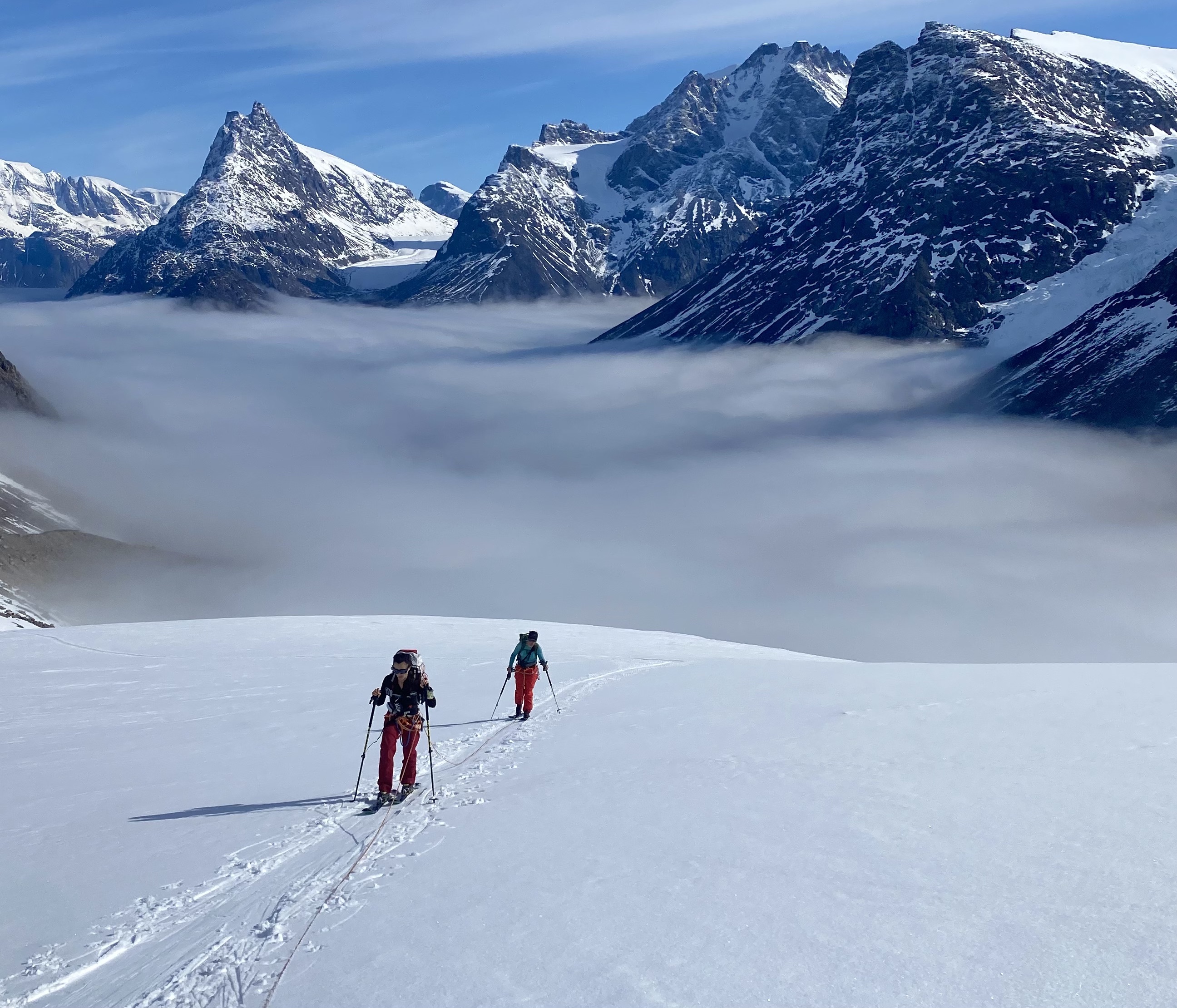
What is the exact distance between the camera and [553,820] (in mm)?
13852

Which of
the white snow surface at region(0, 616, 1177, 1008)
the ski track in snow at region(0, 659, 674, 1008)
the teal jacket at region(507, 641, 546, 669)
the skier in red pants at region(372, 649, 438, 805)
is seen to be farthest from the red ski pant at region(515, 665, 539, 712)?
the ski track in snow at region(0, 659, 674, 1008)

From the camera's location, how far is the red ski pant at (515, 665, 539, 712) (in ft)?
73.0

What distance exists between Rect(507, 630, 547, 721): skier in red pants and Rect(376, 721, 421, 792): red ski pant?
5.75 metres

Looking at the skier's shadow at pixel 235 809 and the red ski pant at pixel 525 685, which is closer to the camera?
the skier's shadow at pixel 235 809

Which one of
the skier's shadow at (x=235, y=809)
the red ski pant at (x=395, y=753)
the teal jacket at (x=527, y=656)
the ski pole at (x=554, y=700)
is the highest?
the teal jacket at (x=527, y=656)

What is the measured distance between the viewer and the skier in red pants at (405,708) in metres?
16.0

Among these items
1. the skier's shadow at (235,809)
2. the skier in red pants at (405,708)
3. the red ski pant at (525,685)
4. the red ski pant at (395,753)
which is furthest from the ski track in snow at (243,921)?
the red ski pant at (525,685)

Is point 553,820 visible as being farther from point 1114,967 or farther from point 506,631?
point 506,631

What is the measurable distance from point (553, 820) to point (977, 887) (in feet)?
19.0

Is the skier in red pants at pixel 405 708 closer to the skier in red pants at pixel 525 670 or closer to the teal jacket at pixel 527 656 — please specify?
the skier in red pants at pixel 525 670

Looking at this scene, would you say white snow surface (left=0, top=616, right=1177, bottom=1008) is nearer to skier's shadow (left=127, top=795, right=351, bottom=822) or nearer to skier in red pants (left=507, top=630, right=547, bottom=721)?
skier's shadow (left=127, top=795, right=351, bottom=822)

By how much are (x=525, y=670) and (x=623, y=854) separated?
1034 centimetres

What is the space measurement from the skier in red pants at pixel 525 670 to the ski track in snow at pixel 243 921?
6.66m

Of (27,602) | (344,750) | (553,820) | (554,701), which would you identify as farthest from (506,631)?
(27,602)
